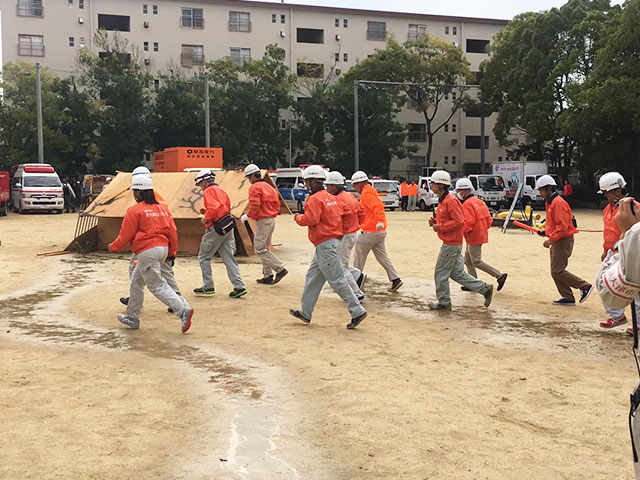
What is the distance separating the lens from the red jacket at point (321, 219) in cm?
873

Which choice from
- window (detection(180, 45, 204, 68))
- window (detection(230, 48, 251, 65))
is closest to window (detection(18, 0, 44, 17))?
window (detection(180, 45, 204, 68))

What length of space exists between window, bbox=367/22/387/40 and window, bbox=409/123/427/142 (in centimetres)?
640

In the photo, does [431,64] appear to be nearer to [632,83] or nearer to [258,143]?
[258,143]

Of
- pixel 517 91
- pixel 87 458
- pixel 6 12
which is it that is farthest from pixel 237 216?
pixel 6 12

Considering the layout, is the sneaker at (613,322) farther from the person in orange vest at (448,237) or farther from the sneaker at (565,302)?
the person in orange vest at (448,237)

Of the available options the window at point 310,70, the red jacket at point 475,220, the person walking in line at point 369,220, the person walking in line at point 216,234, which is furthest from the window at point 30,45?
the red jacket at point 475,220

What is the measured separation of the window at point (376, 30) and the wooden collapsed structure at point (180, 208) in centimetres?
3765

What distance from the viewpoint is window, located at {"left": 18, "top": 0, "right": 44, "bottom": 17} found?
46.3m

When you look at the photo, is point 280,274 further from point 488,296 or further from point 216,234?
point 488,296

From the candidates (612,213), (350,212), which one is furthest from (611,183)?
(350,212)

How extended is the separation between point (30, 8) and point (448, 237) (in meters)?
43.7

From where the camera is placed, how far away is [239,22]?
1980 inches

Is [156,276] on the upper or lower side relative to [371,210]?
lower

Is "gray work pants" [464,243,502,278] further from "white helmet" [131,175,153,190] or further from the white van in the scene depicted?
the white van
